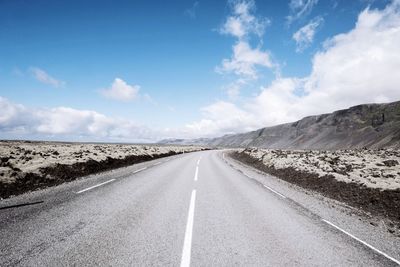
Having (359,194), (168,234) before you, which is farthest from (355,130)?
(168,234)

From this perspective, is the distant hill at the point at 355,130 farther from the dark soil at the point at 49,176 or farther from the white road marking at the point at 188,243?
the white road marking at the point at 188,243

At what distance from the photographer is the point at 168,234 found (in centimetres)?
624

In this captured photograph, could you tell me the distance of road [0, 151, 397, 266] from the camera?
16.4ft

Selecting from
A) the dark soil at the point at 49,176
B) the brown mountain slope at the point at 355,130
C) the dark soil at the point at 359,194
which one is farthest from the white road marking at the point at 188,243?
the brown mountain slope at the point at 355,130

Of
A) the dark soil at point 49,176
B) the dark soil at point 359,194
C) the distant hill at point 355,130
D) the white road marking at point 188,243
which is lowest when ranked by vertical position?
the dark soil at point 359,194

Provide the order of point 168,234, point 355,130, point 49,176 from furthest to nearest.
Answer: point 355,130 → point 49,176 → point 168,234

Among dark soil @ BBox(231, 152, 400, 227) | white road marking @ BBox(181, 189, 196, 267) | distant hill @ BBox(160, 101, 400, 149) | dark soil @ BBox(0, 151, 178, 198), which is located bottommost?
dark soil @ BBox(231, 152, 400, 227)

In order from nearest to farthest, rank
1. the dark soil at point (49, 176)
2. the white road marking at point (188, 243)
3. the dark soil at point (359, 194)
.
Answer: the white road marking at point (188, 243)
the dark soil at point (359, 194)
the dark soil at point (49, 176)

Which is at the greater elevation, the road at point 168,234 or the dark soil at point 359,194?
the road at point 168,234

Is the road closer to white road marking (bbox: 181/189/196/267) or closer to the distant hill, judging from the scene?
white road marking (bbox: 181/189/196/267)

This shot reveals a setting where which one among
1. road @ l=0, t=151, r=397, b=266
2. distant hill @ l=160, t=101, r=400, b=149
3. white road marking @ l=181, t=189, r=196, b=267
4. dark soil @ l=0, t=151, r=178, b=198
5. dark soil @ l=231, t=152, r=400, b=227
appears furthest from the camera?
distant hill @ l=160, t=101, r=400, b=149

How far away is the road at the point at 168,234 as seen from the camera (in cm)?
501

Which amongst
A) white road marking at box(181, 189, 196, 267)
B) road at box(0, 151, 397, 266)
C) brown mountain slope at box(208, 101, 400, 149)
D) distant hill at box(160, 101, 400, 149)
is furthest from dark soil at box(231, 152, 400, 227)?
brown mountain slope at box(208, 101, 400, 149)

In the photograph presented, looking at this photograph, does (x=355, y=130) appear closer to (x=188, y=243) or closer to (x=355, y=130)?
(x=355, y=130)
